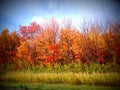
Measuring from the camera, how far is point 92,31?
6070 millimetres

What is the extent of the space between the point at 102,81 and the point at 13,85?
2.66 meters

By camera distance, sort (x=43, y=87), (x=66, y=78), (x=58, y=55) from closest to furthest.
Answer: (x=43, y=87) < (x=66, y=78) < (x=58, y=55)

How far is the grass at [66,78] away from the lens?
5539 millimetres

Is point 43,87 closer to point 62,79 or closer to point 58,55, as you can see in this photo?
point 62,79

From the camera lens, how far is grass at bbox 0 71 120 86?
5.54m

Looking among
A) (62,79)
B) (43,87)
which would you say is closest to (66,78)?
(62,79)

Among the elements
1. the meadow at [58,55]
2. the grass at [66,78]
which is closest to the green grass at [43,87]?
the meadow at [58,55]

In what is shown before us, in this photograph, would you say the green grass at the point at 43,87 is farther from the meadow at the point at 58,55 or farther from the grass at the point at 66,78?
the grass at the point at 66,78

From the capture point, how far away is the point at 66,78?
19.1 feet

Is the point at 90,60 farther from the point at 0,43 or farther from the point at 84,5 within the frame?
the point at 0,43

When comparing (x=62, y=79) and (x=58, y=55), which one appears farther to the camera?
(x=58, y=55)

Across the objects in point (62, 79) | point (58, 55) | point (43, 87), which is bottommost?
point (43, 87)

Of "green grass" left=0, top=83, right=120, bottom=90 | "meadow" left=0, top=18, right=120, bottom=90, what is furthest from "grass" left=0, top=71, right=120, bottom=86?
"green grass" left=0, top=83, right=120, bottom=90

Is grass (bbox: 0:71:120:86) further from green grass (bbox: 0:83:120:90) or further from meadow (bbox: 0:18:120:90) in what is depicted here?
green grass (bbox: 0:83:120:90)
